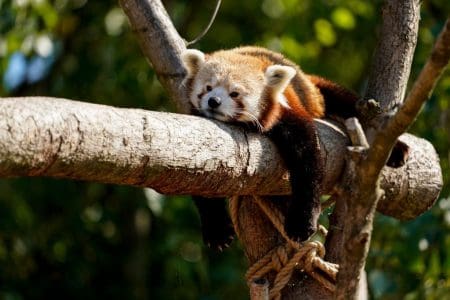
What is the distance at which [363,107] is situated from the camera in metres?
3.47

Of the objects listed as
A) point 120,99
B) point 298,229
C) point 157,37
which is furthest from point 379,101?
point 120,99

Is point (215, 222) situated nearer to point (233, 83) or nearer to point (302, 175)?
point (302, 175)

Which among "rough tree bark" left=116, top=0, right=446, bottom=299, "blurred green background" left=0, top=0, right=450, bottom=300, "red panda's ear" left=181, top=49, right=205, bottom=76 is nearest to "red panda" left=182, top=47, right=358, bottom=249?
"red panda's ear" left=181, top=49, right=205, bottom=76

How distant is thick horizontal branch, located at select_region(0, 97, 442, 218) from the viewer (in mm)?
2291

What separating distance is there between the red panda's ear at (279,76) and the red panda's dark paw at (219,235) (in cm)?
63

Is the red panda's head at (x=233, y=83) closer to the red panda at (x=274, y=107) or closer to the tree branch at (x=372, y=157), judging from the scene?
the red panda at (x=274, y=107)

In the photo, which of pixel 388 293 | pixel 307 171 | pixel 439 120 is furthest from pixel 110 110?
pixel 439 120

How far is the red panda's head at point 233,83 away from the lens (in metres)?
3.88

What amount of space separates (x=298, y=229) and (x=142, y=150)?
0.89 m

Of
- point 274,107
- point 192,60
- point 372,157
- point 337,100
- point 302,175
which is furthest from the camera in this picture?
point 337,100

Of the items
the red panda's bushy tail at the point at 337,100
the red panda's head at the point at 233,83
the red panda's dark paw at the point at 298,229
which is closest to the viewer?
the red panda's dark paw at the point at 298,229

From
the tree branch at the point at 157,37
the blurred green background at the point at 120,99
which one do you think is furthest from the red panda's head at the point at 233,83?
the blurred green background at the point at 120,99

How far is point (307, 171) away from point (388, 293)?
7.20ft

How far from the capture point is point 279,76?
3.89 metres
